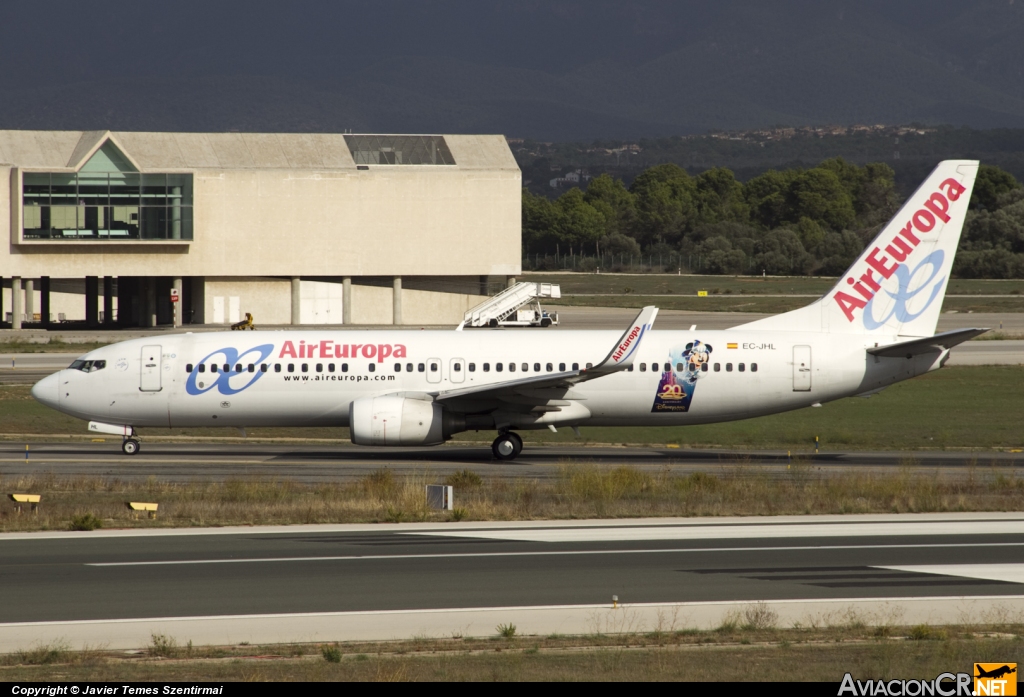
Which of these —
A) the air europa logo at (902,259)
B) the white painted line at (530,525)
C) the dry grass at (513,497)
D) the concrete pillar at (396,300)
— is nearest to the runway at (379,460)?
the dry grass at (513,497)

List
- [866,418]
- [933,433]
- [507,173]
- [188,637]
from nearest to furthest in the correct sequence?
[188,637] < [933,433] < [866,418] < [507,173]

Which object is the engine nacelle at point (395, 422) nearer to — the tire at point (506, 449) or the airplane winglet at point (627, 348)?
the tire at point (506, 449)

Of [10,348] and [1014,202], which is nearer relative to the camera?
[10,348]

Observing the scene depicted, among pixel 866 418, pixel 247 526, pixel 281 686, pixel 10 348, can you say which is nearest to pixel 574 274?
pixel 10 348

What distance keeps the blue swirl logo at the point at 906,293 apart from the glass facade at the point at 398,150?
62.0 meters

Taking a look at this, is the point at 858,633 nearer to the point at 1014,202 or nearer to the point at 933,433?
the point at 933,433

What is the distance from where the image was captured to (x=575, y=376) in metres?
32.9

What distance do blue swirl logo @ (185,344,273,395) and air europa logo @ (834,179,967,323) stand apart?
16230 mm

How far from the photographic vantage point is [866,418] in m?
44.6

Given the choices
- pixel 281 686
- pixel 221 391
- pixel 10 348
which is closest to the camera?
pixel 281 686

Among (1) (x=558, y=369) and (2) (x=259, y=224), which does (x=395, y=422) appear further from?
(2) (x=259, y=224)

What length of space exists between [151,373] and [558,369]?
11108mm

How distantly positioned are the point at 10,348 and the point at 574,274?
359 ft

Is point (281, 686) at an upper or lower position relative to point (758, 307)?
lower
